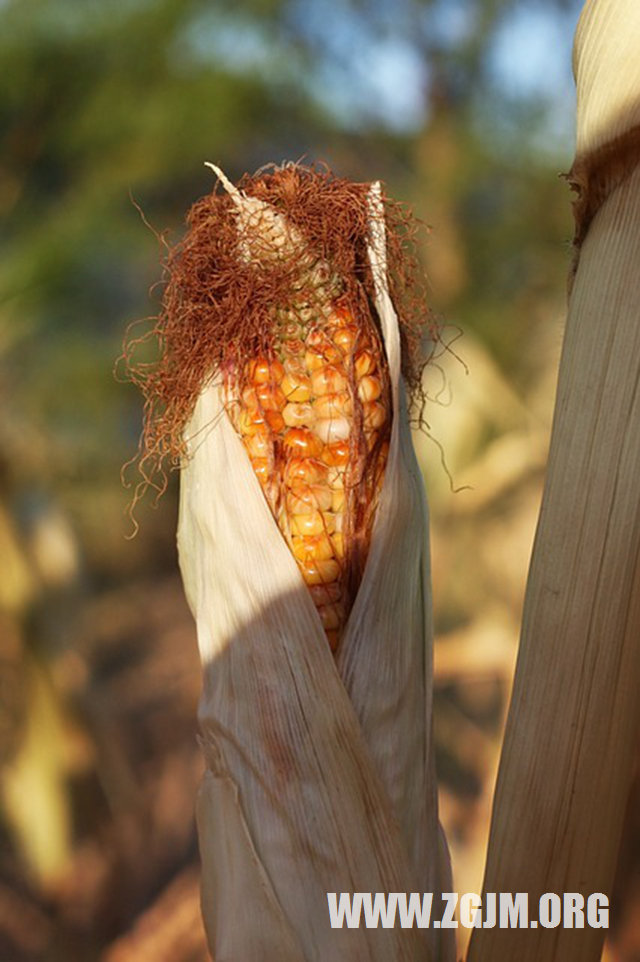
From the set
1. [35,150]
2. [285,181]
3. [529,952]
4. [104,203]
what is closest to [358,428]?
[285,181]

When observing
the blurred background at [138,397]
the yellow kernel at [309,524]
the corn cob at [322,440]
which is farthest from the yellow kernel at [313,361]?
the blurred background at [138,397]

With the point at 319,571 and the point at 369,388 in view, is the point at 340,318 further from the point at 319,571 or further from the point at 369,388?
the point at 319,571

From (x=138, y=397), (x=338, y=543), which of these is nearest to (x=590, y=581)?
(x=338, y=543)

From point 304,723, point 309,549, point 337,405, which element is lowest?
point 304,723

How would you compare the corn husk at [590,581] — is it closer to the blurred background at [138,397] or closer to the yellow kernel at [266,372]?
the yellow kernel at [266,372]

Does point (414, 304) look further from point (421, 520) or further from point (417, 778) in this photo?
point (417, 778)

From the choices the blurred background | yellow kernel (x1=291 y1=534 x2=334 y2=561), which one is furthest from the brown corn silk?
the blurred background

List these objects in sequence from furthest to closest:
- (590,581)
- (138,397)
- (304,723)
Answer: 1. (138,397)
2. (304,723)
3. (590,581)
